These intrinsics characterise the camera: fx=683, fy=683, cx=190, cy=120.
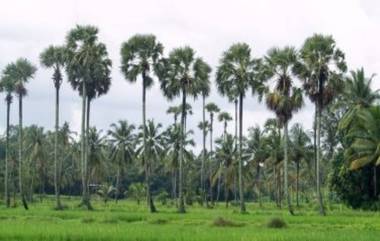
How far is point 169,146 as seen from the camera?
323 ft

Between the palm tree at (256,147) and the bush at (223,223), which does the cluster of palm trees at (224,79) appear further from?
the bush at (223,223)

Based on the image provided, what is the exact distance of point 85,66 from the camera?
7169cm

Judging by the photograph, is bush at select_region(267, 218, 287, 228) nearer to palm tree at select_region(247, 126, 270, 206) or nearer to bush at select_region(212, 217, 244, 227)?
bush at select_region(212, 217, 244, 227)

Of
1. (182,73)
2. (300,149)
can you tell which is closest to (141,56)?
(182,73)

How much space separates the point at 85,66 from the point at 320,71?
25.3 meters

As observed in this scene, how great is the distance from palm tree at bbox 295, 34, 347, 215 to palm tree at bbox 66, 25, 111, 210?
2330 cm

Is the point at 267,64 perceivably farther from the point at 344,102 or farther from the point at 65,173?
the point at 65,173

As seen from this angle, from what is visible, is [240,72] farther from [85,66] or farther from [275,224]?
[275,224]

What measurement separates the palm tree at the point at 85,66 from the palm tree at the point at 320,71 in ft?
76.5

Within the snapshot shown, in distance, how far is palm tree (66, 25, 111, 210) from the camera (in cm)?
7150

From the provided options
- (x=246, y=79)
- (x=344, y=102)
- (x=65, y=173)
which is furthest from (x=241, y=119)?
(x=65, y=173)

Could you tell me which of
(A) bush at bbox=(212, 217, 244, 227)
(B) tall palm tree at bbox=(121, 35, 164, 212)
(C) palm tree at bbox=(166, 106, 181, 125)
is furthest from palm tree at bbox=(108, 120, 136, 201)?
(A) bush at bbox=(212, 217, 244, 227)

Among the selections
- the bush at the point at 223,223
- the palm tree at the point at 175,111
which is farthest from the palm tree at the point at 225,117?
the bush at the point at 223,223

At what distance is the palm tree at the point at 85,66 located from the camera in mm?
71500
